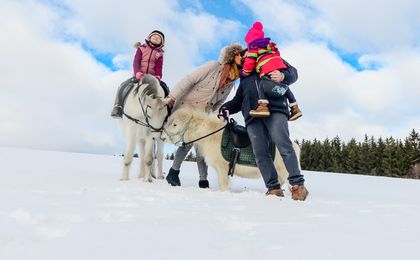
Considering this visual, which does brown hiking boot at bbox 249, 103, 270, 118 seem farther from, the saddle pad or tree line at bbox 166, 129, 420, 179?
tree line at bbox 166, 129, 420, 179

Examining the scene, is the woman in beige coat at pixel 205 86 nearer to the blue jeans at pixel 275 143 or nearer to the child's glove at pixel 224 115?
the child's glove at pixel 224 115

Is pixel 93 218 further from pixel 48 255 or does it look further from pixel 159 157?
pixel 159 157

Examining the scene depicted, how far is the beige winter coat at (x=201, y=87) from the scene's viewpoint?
6.38 meters

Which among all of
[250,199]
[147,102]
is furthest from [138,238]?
[147,102]

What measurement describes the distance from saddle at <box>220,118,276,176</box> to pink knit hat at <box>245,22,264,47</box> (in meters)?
1.29

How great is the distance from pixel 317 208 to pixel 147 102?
348cm

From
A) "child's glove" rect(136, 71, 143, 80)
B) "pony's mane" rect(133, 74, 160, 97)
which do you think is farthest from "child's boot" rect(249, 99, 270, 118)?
"child's glove" rect(136, 71, 143, 80)

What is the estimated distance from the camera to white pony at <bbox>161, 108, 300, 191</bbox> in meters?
6.04

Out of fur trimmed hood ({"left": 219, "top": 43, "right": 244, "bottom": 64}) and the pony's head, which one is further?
the pony's head

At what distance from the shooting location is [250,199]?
4.81 metres

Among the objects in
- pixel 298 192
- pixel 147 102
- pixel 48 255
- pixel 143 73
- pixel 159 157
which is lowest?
pixel 48 255

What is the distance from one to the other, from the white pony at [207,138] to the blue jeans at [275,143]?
462 mm

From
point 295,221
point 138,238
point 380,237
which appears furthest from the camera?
point 295,221

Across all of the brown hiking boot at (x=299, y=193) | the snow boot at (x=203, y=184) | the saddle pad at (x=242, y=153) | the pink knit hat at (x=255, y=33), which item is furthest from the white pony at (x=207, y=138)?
the pink knit hat at (x=255, y=33)
